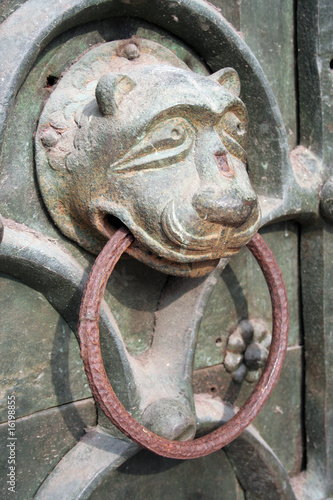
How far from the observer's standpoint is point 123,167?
743mm

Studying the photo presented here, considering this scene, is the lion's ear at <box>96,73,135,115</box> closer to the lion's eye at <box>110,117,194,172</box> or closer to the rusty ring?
the lion's eye at <box>110,117,194,172</box>

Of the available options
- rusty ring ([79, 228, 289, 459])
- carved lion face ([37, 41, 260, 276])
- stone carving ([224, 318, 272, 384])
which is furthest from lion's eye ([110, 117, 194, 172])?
stone carving ([224, 318, 272, 384])

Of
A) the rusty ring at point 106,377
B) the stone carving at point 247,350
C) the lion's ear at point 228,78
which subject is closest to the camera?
the rusty ring at point 106,377

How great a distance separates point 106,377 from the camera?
72cm

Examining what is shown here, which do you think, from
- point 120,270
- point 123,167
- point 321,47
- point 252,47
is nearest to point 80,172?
point 123,167

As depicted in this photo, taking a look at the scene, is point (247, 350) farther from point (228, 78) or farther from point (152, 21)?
point (152, 21)

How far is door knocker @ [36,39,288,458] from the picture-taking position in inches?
28.5

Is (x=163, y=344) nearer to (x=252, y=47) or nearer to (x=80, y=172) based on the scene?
(x=80, y=172)

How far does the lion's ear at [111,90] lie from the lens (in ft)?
2.37

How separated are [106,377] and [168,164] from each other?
0.32 m

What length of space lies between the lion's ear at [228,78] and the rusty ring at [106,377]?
0.83ft

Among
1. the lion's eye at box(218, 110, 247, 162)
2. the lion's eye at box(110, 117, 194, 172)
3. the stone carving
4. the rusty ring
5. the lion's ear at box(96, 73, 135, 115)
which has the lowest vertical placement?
the stone carving

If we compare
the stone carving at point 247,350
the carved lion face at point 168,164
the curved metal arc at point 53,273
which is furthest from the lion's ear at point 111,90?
the stone carving at point 247,350

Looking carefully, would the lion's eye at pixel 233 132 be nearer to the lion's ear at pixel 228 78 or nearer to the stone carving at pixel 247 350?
the lion's ear at pixel 228 78
